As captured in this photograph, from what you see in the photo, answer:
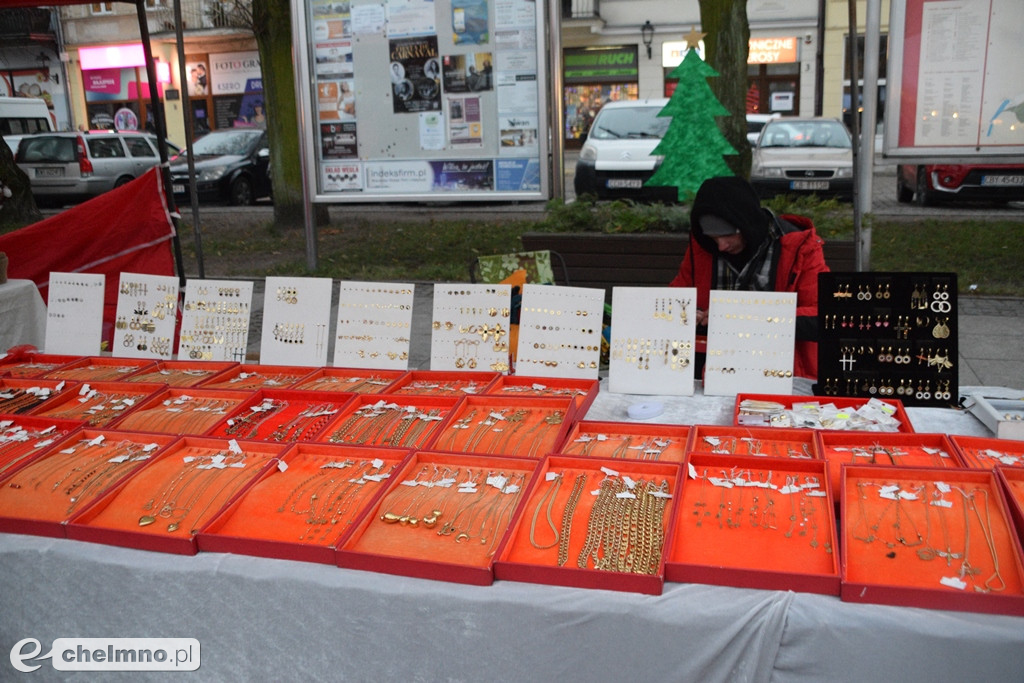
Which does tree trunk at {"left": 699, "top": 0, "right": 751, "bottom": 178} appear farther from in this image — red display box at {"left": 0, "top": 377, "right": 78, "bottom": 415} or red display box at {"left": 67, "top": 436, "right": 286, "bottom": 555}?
red display box at {"left": 67, "top": 436, "right": 286, "bottom": 555}

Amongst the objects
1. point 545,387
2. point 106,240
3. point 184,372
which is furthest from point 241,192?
point 545,387

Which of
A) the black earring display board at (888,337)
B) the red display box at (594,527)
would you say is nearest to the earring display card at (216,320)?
the red display box at (594,527)

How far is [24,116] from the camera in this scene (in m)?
17.4

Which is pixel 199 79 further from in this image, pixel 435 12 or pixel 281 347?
pixel 281 347

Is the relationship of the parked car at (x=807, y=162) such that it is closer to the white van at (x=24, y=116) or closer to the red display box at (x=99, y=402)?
the red display box at (x=99, y=402)

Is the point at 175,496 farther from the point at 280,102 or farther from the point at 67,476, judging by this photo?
the point at 280,102

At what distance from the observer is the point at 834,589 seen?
169 centimetres

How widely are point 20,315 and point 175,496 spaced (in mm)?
2903

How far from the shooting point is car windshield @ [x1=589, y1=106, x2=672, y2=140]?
11523mm

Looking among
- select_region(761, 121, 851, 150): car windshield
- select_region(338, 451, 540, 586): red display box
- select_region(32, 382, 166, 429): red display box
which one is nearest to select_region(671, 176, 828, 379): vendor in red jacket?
select_region(338, 451, 540, 586): red display box

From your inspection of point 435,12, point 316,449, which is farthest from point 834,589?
point 435,12

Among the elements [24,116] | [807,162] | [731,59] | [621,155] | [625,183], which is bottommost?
[625,183]

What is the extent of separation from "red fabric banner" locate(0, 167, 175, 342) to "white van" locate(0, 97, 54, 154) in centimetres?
1382

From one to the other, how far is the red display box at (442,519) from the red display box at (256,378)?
97 cm
